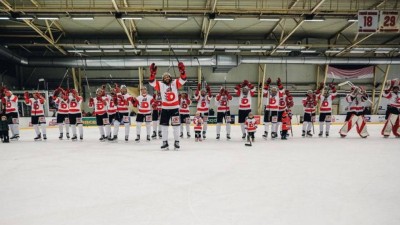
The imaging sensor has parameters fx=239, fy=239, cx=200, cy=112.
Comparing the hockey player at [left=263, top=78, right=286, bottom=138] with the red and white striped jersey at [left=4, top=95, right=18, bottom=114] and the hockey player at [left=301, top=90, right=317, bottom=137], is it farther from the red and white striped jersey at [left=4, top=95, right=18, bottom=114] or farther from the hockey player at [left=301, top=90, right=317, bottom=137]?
the red and white striped jersey at [left=4, top=95, right=18, bottom=114]

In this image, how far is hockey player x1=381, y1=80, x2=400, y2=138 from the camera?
770 cm

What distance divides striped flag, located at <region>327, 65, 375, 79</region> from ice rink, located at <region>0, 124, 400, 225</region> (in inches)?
666

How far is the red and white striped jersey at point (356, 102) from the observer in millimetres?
7910

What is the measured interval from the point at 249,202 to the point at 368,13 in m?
11.1

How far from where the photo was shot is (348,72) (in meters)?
19.2

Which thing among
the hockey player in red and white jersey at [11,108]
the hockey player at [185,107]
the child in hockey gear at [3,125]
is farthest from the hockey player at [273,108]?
the hockey player in red and white jersey at [11,108]

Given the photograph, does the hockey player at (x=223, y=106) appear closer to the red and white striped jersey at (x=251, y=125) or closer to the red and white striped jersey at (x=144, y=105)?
the red and white striped jersey at (x=251, y=125)

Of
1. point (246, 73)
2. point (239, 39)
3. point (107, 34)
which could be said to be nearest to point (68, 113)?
point (107, 34)

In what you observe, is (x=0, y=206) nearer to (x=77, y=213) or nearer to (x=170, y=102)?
(x=77, y=213)

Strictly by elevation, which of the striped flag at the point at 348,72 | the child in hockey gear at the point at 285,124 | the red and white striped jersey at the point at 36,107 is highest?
the striped flag at the point at 348,72

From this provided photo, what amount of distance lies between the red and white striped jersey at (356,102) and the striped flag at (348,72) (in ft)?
41.2

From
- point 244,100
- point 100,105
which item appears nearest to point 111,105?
point 100,105

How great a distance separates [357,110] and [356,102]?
27cm

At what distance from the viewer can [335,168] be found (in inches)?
149
